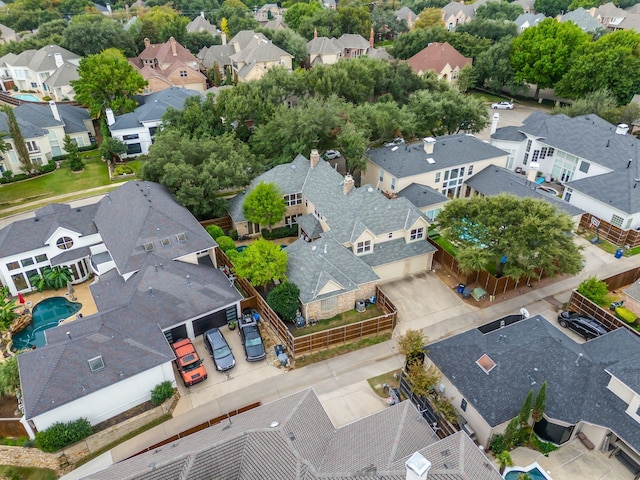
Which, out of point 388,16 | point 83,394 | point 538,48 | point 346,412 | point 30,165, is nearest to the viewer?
point 83,394

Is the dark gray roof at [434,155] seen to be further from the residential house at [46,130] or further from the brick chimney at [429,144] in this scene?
the residential house at [46,130]

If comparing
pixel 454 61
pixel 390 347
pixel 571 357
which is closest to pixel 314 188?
pixel 390 347

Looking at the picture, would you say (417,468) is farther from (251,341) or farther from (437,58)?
(437,58)

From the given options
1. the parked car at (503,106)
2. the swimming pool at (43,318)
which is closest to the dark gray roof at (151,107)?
the swimming pool at (43,318)

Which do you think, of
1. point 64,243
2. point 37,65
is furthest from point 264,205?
point 37,65

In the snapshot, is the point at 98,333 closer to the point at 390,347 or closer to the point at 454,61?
the point at 390,347
